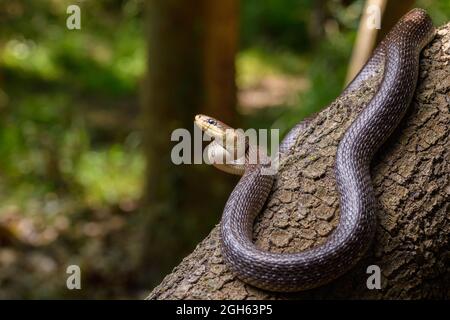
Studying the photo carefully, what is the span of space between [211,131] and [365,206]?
5.18ft

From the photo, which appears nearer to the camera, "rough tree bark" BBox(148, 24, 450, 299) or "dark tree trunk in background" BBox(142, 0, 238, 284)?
"rough tree bark" BBox(148, 24, 450, 299)

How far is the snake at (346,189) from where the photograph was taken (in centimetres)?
315

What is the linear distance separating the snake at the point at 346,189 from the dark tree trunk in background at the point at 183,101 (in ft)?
11.3

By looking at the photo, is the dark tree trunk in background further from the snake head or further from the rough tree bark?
the rough tree bark

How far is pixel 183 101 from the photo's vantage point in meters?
7.67

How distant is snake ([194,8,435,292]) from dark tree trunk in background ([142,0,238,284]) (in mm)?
3433

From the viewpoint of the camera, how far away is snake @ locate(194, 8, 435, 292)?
10.3 ft

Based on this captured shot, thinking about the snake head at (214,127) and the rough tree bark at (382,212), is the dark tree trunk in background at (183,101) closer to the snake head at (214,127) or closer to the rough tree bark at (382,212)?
the snake head at (214,127)

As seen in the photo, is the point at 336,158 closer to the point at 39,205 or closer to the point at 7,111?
the point at 39,205

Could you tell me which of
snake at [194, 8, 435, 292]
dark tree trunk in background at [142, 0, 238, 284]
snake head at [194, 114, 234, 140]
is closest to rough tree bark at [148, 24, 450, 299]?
snake at [194, 8, 435, 292]

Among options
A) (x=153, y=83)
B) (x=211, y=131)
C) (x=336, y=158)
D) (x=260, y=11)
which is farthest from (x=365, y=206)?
(x=260, y=11)

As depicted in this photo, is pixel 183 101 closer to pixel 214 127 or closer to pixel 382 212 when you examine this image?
pixel 214 127

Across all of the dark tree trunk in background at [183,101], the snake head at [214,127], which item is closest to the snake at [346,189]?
the snake head at [214,127]

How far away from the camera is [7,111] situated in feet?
37.4
